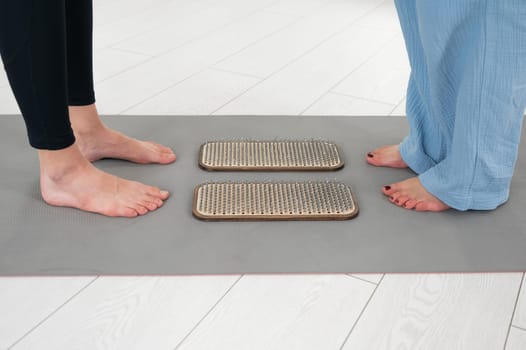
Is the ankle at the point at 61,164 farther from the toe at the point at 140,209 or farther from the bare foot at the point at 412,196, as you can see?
the bare foot at the point at 412,196

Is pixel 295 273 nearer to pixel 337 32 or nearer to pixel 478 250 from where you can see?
pixel 478 250

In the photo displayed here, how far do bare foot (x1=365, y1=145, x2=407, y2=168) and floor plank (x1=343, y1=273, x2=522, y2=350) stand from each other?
48 cm

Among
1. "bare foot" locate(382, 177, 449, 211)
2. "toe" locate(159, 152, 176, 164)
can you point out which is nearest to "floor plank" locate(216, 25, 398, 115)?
"toe" locate(159, 152, 176, 164)

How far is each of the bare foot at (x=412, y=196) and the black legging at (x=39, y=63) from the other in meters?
0.78

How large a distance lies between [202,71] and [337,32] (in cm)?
91

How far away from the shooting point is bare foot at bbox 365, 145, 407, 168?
65.5 inches

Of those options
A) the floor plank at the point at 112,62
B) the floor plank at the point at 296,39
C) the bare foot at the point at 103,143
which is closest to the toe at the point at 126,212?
the bare foot at the point at 103,143

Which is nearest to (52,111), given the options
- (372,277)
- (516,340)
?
(372,277)

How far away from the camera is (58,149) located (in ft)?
4.40

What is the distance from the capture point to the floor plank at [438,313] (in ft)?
3.53

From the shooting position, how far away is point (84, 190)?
141 centimetres

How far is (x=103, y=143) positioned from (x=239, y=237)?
1.69 feet

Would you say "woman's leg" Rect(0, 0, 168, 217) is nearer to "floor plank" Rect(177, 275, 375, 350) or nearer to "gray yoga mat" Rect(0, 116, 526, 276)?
"gray yoga mat" Rect(0, 116, 526, 276)

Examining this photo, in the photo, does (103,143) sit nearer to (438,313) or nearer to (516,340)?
(438,313)
